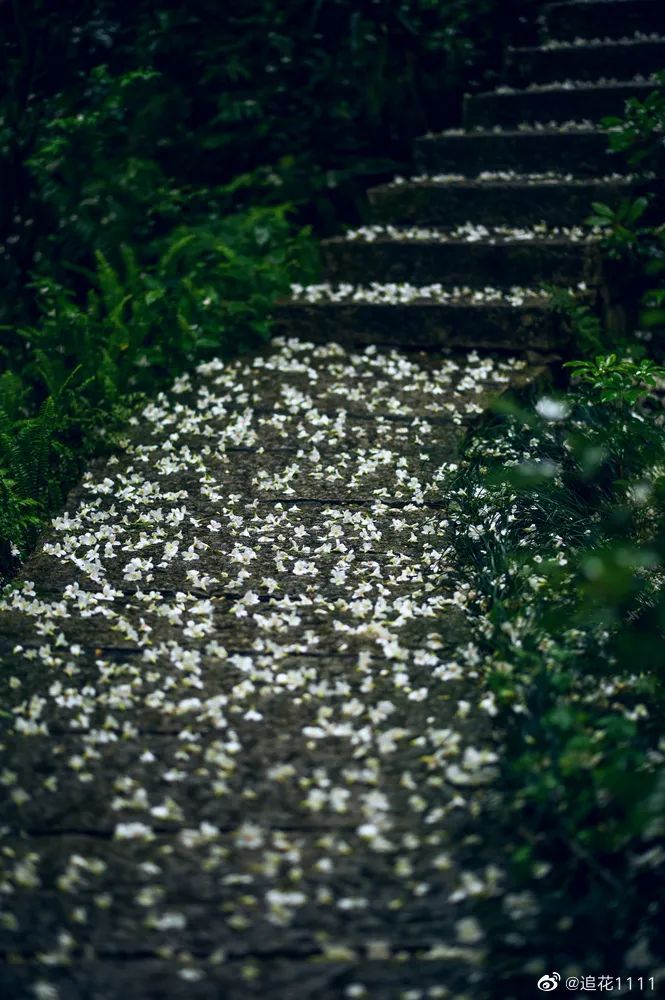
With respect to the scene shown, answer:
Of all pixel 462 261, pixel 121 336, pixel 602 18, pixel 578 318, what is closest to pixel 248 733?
pixel 121 336

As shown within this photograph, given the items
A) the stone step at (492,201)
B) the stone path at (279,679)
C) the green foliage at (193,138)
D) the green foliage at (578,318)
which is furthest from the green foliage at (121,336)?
the green foliage at (578,318)

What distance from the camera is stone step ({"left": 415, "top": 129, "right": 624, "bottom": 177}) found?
514cm

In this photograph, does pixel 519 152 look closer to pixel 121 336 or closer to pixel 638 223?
pixel 638 223

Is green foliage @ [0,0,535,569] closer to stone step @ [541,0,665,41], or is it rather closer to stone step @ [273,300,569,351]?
stone step @ [273,300,569,351]

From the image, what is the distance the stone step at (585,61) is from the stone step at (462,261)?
1.66m

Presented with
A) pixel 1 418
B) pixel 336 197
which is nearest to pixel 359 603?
pixel 1 418

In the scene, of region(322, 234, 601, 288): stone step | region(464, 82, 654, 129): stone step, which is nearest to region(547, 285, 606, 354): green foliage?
region(322, 234, 601, 288): stone step

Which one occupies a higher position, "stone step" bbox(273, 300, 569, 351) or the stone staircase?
the stone staircase

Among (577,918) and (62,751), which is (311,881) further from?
(62,751)

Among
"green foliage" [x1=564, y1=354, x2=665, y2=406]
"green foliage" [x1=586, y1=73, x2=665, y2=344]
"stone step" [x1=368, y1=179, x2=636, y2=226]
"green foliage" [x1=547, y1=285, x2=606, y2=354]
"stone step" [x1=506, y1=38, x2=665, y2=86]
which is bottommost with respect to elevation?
"green foliage" [x1=564, y1=354, x2=665, y2=406]

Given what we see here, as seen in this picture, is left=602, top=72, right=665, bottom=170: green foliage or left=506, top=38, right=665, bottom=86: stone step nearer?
left=602, top=72, right=665, bottom=170: green foliage

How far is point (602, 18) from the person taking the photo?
5914 millimetres

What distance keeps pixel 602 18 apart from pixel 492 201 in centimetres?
181

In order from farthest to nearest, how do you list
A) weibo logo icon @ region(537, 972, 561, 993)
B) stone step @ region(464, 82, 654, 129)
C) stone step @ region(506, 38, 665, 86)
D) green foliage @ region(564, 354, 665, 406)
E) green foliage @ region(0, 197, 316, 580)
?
1. stone step @ region(506, 38, 665, 86)
2. stone step @ region(464, 82, 654, 129)
3. green foliage @ region(0, 197, 316, 580)
4. green foliage @ region(564, 354, 665, 406)
5. weibo logo icon @ region(537, 972, 561, 993)
